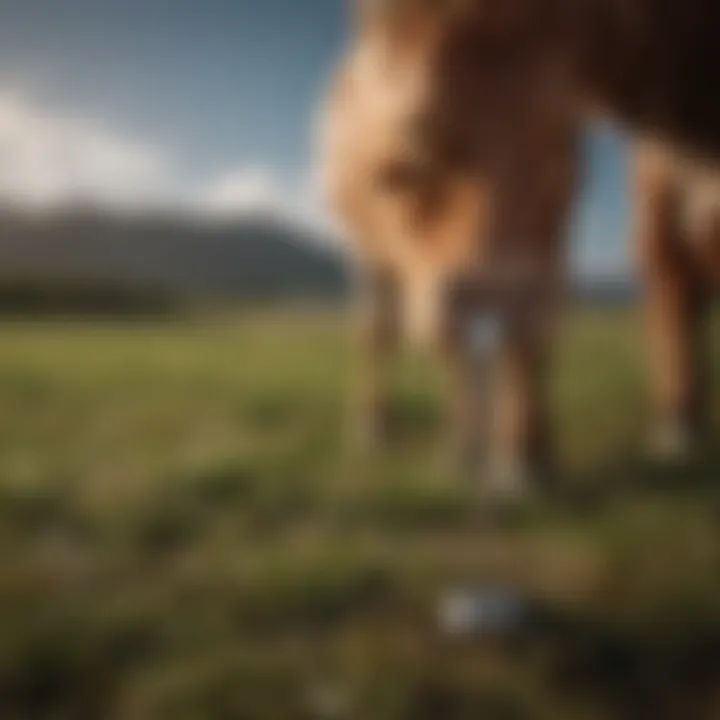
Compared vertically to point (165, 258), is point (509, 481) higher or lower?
lower

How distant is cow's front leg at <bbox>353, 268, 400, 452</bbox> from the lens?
1114 mm

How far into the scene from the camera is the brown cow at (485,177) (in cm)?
109

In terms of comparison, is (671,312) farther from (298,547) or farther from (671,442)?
(298,547)

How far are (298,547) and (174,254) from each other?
297mm

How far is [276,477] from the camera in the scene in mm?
1100

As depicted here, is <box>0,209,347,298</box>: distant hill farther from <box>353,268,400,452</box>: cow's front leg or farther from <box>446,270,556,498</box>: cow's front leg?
<box>446,270,556,498</box>: cow's front leg

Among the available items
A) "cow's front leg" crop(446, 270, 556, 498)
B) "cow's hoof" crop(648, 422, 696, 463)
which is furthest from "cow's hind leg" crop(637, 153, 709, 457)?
"cow's front leg" crop(446, 270, 556, 498)

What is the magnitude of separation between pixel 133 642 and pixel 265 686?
4.8 inches

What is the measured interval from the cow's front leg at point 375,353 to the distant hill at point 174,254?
0.09 feet

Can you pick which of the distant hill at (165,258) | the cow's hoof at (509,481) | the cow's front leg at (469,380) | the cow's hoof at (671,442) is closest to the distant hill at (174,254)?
the distant hill at (165,258)

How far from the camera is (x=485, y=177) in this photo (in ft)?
3.61

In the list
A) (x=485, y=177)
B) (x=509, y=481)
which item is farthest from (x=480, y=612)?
(x=485, y=177)

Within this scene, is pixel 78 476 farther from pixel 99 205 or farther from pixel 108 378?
pixel 99 205

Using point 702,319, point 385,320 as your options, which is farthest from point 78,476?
point 702,319
